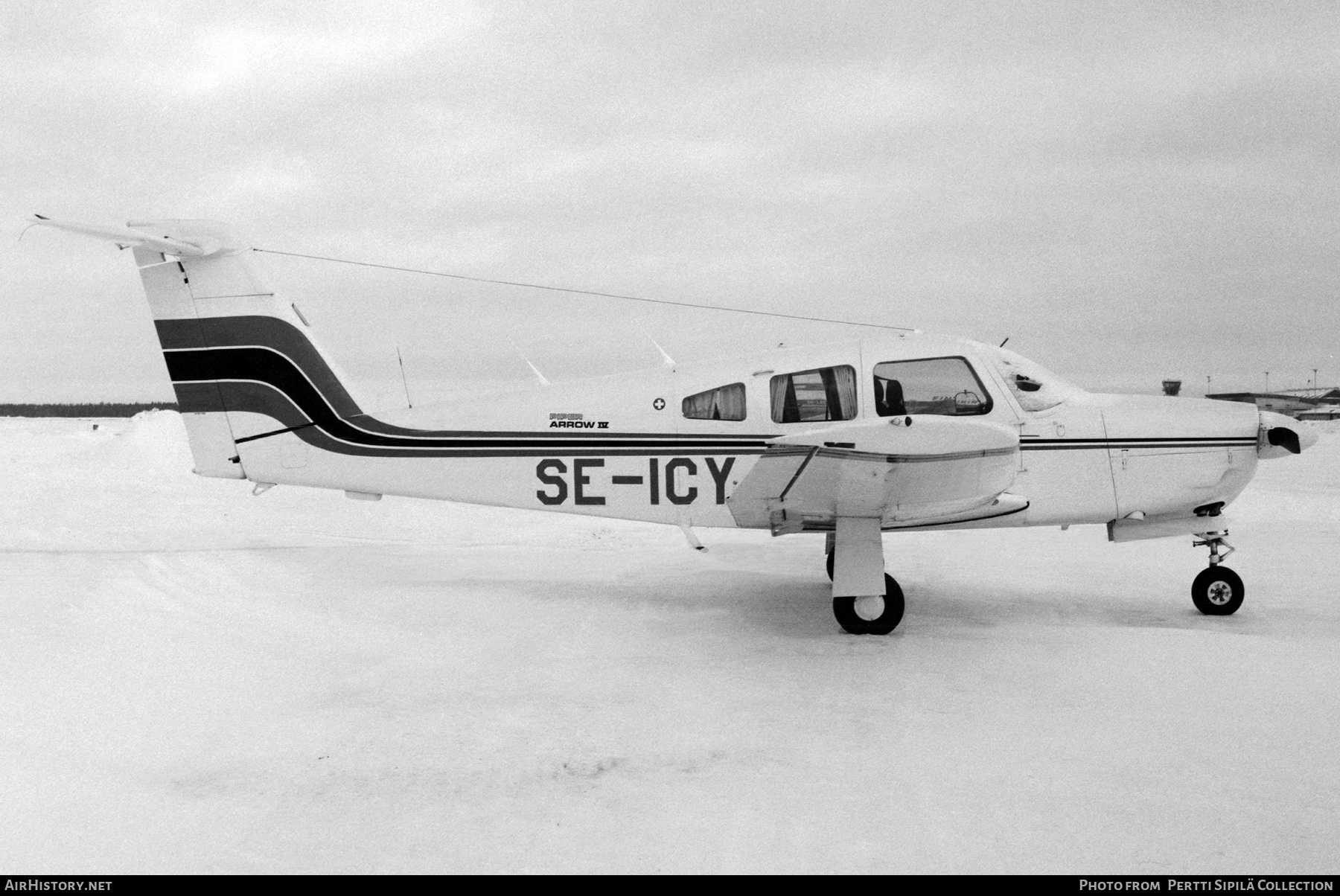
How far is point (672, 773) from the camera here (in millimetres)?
3730

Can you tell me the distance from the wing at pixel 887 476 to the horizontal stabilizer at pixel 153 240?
4.76m

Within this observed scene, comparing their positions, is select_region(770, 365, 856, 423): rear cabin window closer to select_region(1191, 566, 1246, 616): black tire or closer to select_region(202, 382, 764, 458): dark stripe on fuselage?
select_region(202, 382, 764, 458): dark stripe on fuselage

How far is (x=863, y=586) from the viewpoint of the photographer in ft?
19.4

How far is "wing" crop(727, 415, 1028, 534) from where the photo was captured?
5195mm

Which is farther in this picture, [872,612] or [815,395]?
[815,395]

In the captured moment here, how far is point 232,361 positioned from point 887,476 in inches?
214

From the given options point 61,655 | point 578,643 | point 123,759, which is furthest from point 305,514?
point 123,759

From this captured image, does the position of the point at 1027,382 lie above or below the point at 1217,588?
above

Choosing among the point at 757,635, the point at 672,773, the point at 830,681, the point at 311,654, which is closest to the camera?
the point at 672,773

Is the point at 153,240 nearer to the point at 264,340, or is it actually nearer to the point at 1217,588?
the point at 264,340

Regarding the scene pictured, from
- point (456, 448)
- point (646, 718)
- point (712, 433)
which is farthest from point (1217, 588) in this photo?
point (456, 448)

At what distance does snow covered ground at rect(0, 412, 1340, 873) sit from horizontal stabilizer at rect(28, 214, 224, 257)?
2725 mm
